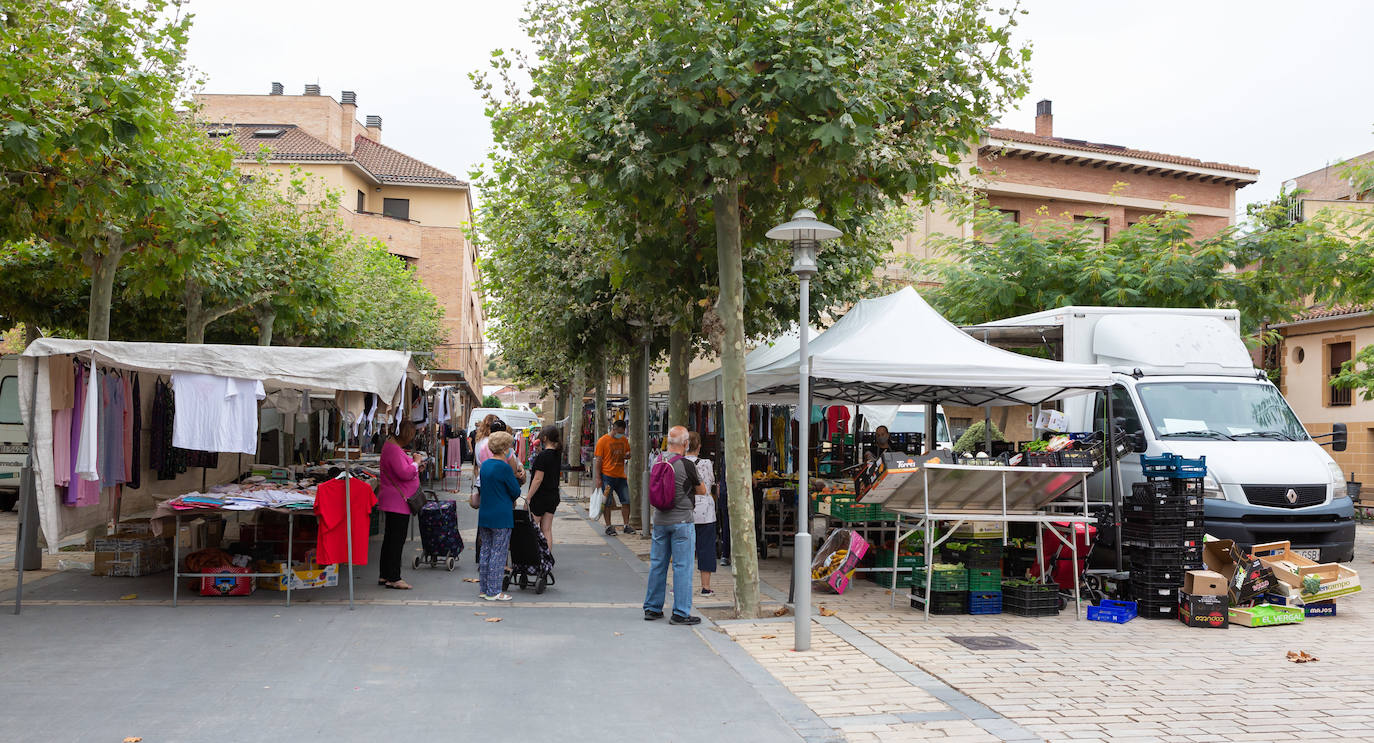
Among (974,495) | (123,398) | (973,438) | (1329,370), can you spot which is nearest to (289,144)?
(973,438)

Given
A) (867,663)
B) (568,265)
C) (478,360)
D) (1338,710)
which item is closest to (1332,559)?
(1338,710)

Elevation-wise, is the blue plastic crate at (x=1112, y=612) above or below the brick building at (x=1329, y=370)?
below

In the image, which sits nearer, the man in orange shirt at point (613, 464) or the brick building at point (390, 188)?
the man in orange shirt at point (613, 464)

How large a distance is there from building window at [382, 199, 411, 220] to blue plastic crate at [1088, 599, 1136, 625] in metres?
51.4

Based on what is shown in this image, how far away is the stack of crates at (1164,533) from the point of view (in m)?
9.90

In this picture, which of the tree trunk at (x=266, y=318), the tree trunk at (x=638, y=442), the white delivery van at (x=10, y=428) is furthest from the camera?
the tree trunk at (x=266, y=318)

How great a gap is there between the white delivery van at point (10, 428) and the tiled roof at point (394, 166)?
39.3m

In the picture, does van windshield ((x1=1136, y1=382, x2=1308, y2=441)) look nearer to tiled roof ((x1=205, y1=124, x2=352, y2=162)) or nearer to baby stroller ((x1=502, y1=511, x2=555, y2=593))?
baby stroller ((x1=502, y1=511, x2=555, y2=593))

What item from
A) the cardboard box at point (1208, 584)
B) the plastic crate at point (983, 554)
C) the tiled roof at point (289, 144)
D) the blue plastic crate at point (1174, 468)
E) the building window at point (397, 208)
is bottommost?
the cardboard box at point (1208, 584)

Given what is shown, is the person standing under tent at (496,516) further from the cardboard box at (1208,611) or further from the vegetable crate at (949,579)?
the cardboard box at (1208,611)

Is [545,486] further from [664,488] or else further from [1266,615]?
[1266,615]

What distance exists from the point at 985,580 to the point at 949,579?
1.23 ft

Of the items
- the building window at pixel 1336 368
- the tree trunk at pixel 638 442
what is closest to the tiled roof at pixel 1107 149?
the building window at pixel 1336 368

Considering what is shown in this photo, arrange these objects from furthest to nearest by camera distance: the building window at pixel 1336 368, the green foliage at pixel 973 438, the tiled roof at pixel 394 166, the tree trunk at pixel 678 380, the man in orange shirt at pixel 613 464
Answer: the tiled roof at pixel 394 166, the building window at pixel 1336 368, the green foliage at pixel 973 438, the man in orange shirt at pixel 613 464, the tree trunk at pixel 678 380
